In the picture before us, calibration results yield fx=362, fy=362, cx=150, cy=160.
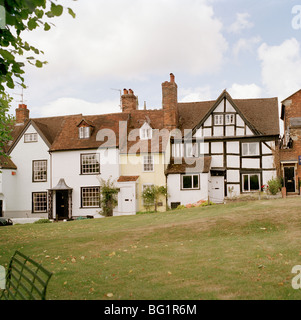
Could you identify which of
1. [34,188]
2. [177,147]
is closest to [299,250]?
[177,147]

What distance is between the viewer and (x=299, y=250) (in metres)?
11.7

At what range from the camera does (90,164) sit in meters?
35.7

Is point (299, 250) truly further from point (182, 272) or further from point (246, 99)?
point (246, 99)

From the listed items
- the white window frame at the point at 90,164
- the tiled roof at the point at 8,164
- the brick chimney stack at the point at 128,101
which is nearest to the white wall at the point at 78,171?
the white window frame at the point at 90,164

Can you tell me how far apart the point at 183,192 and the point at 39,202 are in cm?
1511

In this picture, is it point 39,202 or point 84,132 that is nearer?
point 84,132

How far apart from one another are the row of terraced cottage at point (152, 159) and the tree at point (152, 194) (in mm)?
564

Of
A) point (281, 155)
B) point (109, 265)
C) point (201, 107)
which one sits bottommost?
point (109, 265)

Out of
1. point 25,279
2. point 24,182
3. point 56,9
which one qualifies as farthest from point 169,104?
point 25,279

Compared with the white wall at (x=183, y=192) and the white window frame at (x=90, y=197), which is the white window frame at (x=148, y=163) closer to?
the white wall at (x=183, y=192)

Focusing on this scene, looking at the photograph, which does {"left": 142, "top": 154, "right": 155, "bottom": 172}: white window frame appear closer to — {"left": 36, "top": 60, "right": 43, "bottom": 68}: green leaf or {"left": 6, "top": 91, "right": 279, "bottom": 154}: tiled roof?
{"left": 6, "top": 91, "right": 279, "bottom": 154}: tiled roof

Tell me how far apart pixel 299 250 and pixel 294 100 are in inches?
1194

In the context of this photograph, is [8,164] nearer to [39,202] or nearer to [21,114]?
[39,202]
